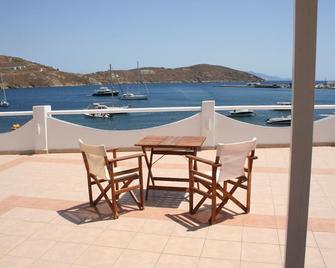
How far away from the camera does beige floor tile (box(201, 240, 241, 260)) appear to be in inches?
140

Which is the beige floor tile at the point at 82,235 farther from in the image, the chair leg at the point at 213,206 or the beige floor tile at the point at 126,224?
the chair leg at the point at 213,206

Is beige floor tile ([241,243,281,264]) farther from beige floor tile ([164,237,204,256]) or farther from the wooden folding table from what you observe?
the wooden folding table

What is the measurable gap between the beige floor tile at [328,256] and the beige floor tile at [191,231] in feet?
3.87

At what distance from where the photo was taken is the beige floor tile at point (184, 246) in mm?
3670

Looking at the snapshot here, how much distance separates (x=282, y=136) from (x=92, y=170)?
5242 mm

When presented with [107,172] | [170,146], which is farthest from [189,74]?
[107,172]

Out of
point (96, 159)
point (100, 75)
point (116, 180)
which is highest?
point (100, 75)

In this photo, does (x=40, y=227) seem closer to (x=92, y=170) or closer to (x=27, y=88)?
(x=92, y=170)

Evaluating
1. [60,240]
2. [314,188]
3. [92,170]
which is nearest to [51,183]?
[92,170]

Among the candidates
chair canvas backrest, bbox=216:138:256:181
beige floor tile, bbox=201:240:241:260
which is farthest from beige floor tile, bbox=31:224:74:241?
chair canvas backrest, bbox=216:138:256:181

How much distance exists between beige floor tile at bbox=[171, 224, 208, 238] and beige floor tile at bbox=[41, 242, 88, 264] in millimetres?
997

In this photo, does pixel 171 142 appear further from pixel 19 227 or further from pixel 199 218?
pixel 19 227

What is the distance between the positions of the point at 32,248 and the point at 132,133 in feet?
16.0

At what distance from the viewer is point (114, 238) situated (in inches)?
159
